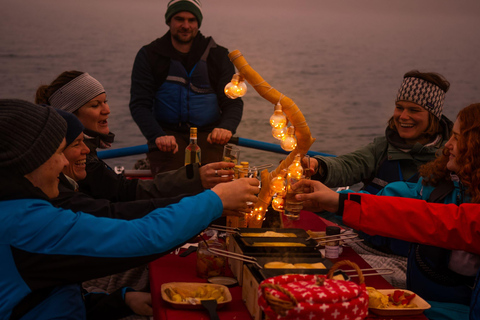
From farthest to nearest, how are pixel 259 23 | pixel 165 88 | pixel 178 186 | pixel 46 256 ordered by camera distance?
pixel 259 23, pixel 165 88, pixel 178 186, pixel 46 256

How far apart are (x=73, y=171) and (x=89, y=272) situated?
27.0 inches

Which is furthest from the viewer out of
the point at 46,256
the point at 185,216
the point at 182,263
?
the point at 182,263

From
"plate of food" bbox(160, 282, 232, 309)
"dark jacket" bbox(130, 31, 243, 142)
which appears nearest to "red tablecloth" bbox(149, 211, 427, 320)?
"plate of food" bbox(160, 282, 232, 309)

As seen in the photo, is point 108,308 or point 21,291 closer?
point 21,291

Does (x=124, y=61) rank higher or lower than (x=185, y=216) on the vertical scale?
higher

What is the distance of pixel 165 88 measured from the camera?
3424 mm

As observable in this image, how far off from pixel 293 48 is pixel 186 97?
3.17 m

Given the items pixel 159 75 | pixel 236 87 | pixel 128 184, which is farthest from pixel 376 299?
pixel 159 75

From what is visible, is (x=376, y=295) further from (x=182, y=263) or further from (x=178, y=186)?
(x=178, y=186)

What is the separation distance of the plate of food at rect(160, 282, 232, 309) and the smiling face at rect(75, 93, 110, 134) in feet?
3.56

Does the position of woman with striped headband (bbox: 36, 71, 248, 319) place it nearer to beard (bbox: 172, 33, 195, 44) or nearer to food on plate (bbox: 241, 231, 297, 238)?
food on plate (bbox: 241, 231, 297, 238)

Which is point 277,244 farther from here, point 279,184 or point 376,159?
point 376,159

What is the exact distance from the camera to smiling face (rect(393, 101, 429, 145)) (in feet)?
8.61

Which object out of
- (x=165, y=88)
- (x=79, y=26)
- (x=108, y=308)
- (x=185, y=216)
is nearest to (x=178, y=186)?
(x=108, y=308)
